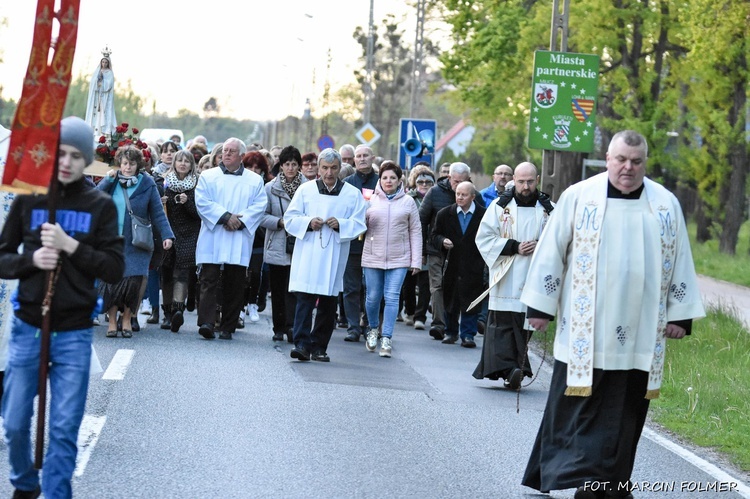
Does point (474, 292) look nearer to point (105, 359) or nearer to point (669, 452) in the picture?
point (105, 359)

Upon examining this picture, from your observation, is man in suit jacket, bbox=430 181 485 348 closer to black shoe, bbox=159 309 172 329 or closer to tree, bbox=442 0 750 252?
black shoe, bbox=159 309 172 329

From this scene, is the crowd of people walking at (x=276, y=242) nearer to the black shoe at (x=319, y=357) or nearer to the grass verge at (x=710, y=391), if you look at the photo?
the black shoe at (x=319, y=357)

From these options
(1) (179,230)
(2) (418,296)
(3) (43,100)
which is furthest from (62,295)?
(2) (418,296)

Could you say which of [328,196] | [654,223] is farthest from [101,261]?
[328,196]

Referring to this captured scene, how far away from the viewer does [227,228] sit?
49.0ft

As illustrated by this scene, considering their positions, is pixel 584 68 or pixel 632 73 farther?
pixel 632 73

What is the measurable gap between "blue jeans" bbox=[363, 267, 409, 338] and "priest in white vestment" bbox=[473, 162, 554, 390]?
246cm

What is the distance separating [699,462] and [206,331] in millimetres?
6521

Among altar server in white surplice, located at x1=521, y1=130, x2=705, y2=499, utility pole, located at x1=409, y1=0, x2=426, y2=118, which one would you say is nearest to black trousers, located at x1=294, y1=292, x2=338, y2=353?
altar server in white surplice, located at x1=521, y1=130, x2=705, y2=499

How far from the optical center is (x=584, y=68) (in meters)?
20.2

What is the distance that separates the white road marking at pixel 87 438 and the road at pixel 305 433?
0.7 inches

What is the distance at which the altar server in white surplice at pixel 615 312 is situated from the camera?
7.45 metres

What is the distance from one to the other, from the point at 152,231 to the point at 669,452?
6.50 m

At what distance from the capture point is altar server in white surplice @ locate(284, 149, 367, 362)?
13422 millimetres
